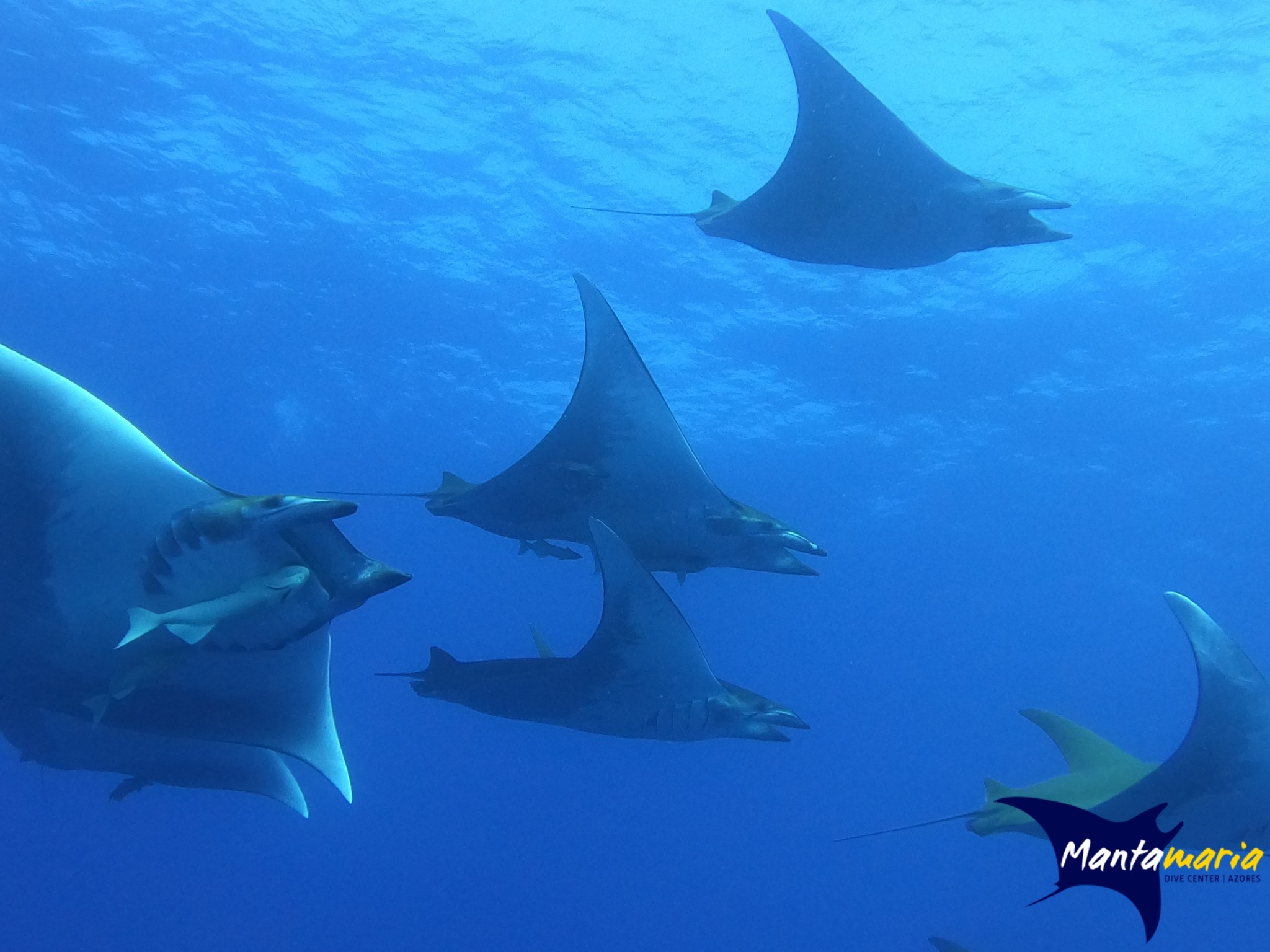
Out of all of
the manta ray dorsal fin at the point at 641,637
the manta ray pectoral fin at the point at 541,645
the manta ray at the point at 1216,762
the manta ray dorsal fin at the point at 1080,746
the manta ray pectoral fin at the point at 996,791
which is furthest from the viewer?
the manta ray pectoral fin at the point at 541,645

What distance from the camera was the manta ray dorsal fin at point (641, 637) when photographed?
392 centimetres

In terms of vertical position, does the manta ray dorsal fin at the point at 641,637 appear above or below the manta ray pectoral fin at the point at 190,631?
below

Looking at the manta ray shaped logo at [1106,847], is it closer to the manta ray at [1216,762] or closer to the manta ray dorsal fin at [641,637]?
the manta ray at [1216,762]

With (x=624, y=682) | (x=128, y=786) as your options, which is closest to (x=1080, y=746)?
(x=624, y=682)

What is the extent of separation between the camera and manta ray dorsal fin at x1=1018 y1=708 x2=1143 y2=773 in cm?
484

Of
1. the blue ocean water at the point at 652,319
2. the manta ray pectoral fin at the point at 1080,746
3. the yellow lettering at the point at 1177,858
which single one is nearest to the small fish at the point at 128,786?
the manta ray pectoral fin at the point at 1080,746

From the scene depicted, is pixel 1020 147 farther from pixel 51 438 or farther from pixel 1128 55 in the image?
pixel 51 438

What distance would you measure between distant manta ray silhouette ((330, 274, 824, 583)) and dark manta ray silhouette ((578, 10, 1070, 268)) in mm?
986

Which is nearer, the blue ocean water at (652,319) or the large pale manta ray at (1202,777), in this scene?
the large pale manta ray at (1202,777)

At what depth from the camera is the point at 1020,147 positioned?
14.6 m

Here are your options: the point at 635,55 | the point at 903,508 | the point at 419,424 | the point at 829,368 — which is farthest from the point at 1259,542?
the point at 419,424

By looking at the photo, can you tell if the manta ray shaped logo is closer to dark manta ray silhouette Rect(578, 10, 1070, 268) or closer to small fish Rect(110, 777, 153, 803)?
dark manta ray silhouette Rect(578, 10, 1070, 268)

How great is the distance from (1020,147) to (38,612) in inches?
646

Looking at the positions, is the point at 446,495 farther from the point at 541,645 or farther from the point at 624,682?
the point at 624,682
